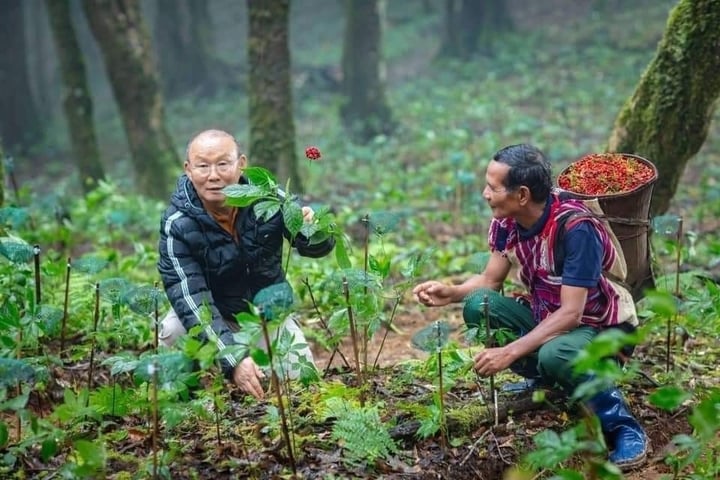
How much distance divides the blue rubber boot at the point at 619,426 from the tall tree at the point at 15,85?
18.4m

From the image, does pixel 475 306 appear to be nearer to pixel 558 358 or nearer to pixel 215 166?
pixel 558 358

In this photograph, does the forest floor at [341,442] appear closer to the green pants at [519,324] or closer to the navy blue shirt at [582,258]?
the green pants at [519,324]

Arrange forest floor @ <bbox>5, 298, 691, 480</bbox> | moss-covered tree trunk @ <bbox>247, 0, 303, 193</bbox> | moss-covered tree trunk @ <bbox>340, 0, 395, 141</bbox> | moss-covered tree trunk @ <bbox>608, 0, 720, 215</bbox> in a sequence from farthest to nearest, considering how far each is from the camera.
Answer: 1. moss-covered tree trunk @ <bbox>340, 0, 395, 141</bbox>
2. moss-covered tree trunk @ <bbox>247, 0, 303, 193</bbox>
3. moss-covered tree trunk @ <bbox>608, 0, 720, 215</bbox>
4. forest floor @ <bbox>5, 298, 691, 480</bbox>

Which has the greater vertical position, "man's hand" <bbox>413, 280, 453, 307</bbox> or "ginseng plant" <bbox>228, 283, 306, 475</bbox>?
"ginseng plant" <bbox>228, 283, 306, 475</bbox>

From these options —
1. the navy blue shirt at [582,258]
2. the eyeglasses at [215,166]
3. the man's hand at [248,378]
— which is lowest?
the man's hand at [248,378]

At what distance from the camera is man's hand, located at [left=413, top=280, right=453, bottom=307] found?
3.94 meters

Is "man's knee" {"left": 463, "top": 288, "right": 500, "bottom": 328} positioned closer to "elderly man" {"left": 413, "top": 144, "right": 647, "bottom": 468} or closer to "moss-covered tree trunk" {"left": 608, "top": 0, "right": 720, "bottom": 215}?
"elderly man" {"left": 413, "top": 144, "right": 647, "bottom": 468}

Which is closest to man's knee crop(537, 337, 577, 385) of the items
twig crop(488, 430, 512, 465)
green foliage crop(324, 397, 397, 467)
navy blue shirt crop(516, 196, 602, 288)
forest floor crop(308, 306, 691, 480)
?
forest floor crop(308, 306, 691, 480)

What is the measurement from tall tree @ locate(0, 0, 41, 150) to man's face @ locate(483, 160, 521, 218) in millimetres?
18084

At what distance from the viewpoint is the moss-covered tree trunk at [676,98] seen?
5242mm

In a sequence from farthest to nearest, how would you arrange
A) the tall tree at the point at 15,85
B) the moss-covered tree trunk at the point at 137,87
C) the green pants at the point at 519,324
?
the tall tree at the point at 15,85 → the moss-covered tree trunk at the point at 137,87 → the green pants at the point at 519,324

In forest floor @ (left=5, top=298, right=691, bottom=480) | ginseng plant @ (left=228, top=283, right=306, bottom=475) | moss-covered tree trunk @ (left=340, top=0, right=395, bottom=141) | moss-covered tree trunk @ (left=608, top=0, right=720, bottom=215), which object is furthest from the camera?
moss-covered tree trunk @ (left=340, top=0, right=395, bottom=141)

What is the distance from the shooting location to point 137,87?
10.4 meters

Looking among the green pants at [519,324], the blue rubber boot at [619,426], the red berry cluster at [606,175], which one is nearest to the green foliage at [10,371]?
the green pants at [519,324]
